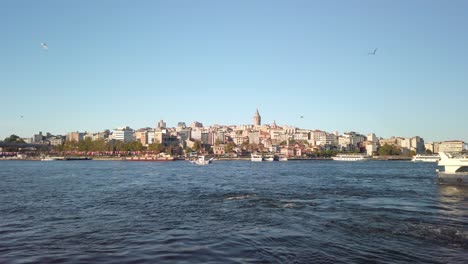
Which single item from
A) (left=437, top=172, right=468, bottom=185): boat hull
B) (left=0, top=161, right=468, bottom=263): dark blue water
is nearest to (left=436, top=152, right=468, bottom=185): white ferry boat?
(left=437, top=172, right=468, bottom=185): boat hull

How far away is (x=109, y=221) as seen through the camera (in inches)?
774

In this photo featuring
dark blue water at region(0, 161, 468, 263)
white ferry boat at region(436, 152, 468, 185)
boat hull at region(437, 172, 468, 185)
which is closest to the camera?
dark blue water at region(0, 161, 468, 263)

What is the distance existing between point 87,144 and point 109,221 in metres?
184

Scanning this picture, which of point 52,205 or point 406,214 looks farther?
point 52,205

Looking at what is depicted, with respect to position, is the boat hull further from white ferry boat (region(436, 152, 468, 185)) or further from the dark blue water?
the dark blue water

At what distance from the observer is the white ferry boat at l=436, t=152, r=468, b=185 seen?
37.7 m

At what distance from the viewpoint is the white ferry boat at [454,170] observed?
37.7 m

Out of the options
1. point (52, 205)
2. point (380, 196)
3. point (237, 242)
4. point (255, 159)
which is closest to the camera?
point (237, 242)

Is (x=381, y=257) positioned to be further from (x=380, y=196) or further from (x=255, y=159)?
(x=255, y=159)

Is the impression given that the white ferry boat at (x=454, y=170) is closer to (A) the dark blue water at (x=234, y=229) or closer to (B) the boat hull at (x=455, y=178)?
(B) the boat hull at (x=455, y=178)

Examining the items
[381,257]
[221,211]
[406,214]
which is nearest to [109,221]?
[221,211]

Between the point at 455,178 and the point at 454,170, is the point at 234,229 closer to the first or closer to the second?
the point at 455,178

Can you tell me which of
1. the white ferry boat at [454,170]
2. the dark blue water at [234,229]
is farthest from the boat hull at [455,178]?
the dark blue water at [234,229]

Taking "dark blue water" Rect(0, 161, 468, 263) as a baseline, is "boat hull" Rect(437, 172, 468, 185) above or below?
above
